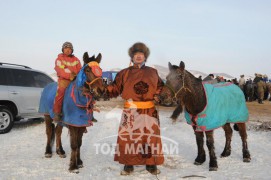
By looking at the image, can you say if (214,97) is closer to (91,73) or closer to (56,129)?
(91,73)

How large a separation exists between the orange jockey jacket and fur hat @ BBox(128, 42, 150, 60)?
4.60 feet

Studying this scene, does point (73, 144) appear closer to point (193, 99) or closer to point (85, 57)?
point (85, 57)

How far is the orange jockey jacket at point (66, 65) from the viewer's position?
5.73 m

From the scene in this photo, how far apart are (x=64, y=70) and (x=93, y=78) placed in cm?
127

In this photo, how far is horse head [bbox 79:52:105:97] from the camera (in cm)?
470

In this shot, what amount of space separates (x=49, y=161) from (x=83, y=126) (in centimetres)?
146

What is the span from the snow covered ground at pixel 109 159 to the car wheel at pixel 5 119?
9.6 inches

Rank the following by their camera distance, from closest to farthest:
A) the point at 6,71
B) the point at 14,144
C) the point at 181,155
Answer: the point at 181,155, the point at 14,144, the point at 6,71

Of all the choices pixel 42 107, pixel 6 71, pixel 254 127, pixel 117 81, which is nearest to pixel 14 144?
pixel 42 107

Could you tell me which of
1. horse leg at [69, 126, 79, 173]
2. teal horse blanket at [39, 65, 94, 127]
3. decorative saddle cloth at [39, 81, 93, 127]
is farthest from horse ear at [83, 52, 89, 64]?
horse leg at [69, 126, 79, 173]

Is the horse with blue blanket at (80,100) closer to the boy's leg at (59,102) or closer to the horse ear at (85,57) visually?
the horse ear at (85,57)

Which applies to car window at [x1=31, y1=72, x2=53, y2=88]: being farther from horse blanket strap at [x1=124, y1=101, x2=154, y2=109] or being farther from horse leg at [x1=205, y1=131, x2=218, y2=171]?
horse leg at [x1=205, y1=131, x2=218, y2=171]

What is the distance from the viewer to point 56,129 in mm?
6602

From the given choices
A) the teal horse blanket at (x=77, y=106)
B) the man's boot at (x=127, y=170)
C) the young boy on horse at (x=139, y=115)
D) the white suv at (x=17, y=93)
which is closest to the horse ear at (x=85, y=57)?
the teal horse blanket at (x=77, y=106)
